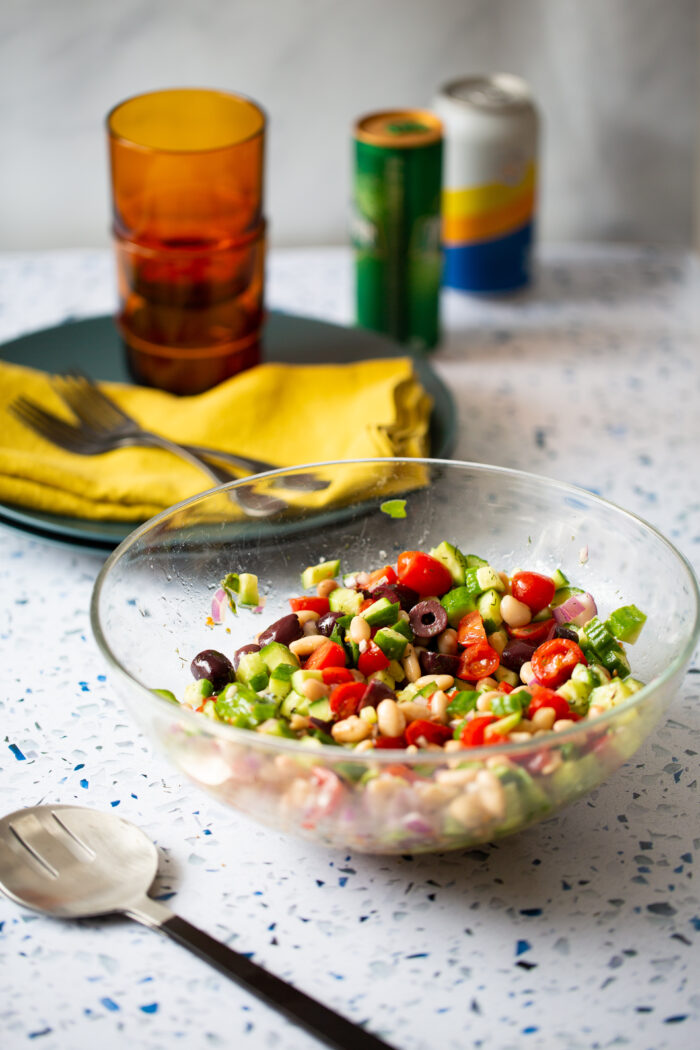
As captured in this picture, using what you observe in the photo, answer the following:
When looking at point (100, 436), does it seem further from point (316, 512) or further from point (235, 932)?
point (235, 932)

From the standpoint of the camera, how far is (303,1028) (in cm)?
61

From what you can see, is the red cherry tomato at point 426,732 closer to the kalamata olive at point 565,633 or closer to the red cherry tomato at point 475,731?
the red cherry tomato at point 475,731

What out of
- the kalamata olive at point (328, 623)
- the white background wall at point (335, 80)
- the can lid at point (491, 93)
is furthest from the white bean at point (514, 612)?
the white background wall at point (335, 80)

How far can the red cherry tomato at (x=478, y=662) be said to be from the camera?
30.0 inches

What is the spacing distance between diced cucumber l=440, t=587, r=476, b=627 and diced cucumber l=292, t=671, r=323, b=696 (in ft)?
0.39

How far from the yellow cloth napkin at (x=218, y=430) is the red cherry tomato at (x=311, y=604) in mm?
220

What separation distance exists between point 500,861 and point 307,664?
17cm

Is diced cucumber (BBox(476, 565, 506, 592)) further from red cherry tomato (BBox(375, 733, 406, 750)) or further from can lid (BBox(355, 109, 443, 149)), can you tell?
can lid (BBox(355, 109, 443, 149))

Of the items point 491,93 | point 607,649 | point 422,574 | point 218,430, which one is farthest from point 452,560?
point 491,93

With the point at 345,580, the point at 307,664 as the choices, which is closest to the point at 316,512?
the point at 345,580

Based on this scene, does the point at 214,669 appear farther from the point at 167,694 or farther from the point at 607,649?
the point at 607,649

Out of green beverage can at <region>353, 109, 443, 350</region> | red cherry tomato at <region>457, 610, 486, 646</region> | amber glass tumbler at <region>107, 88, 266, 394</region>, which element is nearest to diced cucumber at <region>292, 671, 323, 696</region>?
red cherry tomato at <region>457, 610, 486, 646</region>

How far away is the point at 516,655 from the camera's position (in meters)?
0.77

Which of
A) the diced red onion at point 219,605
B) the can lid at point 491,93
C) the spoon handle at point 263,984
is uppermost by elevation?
the can lid at point 491,93
